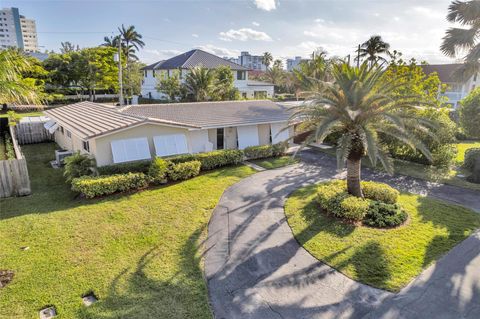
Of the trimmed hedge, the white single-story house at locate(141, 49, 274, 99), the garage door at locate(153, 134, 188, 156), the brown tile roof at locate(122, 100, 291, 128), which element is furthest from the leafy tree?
the white single-story house at locate(141, 49, 274, 99)

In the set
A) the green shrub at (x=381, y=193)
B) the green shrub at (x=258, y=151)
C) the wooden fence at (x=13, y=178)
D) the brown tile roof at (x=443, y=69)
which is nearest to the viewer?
the green shrub at (x=381, y=193)

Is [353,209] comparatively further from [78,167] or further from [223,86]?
[223,86]

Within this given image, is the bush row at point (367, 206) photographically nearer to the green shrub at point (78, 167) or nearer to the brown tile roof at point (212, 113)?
the brown tile roof at point (212, 113)

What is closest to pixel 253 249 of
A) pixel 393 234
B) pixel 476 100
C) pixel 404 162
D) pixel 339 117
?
pixel 393 234

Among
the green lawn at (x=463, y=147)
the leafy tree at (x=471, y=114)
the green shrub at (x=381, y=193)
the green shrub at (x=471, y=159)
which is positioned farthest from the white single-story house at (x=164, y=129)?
the green lawn at (x=463, y=147)

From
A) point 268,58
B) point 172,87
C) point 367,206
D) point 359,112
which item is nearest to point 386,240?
point 367,206

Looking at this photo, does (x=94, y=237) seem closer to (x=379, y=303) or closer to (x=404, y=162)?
(x=379, y=303)

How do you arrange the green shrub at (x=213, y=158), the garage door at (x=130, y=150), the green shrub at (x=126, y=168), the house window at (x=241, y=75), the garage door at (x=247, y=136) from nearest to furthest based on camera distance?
1. the green shrub at (x=126, y=168)
2. the garage door at (x=130, y=150)
3. the green shrub at (x=213, y=158)
4. the garage door at (x=247, y=136)
5. the house window at (x=241, y=75)
